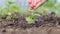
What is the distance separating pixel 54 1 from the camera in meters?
1.08

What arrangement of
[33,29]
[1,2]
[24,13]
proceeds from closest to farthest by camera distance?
[33,29] < [24,13] < [1,2]

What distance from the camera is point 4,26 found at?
2.92 ft

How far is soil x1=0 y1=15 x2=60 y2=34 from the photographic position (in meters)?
0.84

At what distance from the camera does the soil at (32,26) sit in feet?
2.77

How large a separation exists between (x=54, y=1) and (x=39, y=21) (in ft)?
0.73

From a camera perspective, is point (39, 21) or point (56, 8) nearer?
point (39, 21)

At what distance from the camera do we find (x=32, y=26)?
887 mm

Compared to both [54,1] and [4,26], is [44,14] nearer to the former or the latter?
[54,1]

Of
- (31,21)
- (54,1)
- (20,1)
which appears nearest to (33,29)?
(31,21)

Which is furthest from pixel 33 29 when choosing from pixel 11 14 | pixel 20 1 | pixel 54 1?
pixel 20 1

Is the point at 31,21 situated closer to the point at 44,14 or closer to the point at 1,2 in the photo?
the point at 44,14

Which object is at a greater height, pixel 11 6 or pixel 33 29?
pixel 11 6

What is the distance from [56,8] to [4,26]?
0.34m

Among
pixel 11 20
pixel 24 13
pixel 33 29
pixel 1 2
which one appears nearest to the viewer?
pixel 33 29
